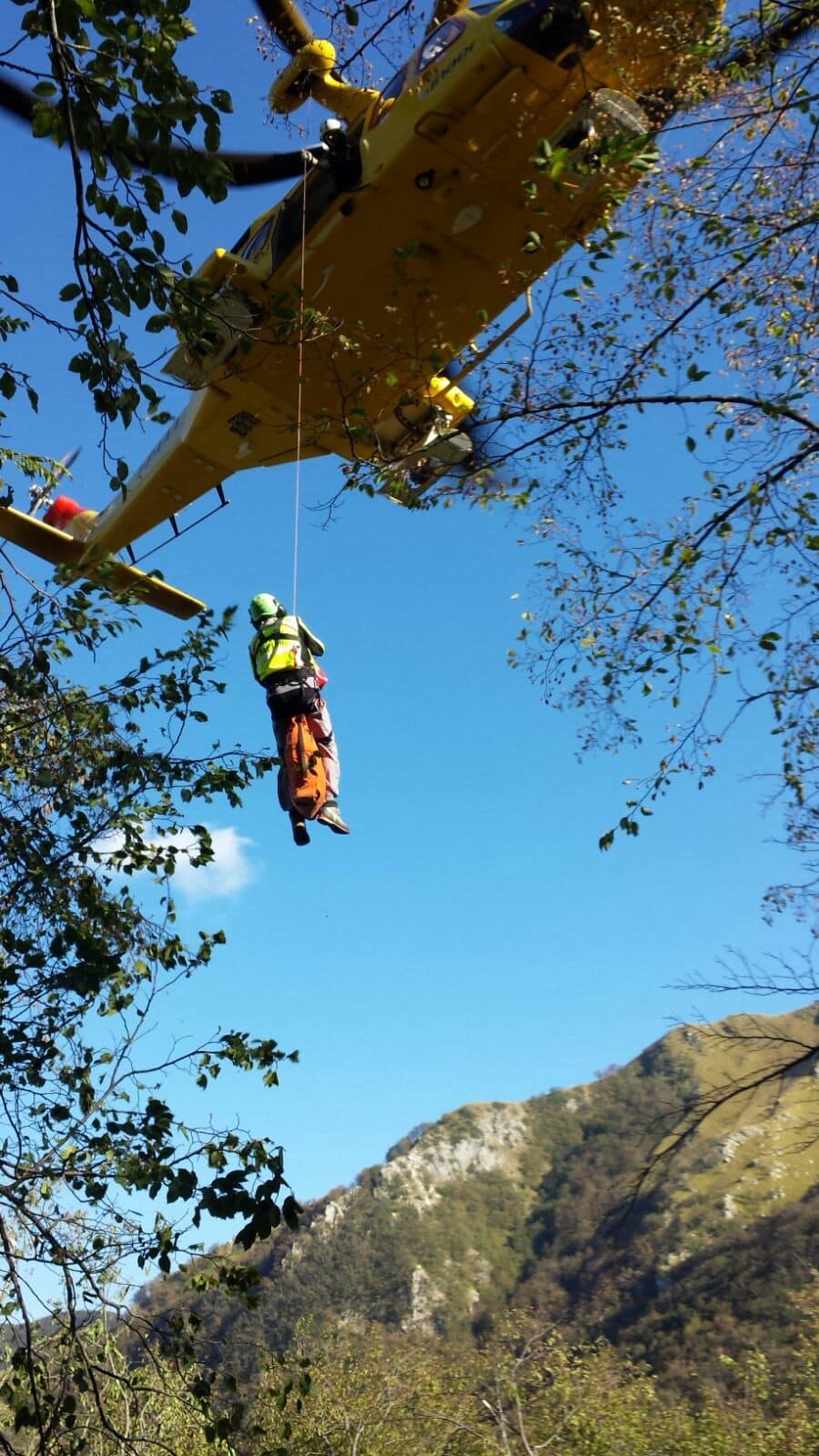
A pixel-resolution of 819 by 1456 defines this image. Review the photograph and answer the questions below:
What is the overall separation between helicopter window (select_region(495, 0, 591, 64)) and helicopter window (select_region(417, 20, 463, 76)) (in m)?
0.44

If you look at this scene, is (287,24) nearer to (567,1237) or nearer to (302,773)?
(302,773)

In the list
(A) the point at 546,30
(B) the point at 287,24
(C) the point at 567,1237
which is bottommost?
(A) the point at 546,30

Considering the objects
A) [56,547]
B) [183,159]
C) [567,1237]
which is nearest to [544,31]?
[183,159]

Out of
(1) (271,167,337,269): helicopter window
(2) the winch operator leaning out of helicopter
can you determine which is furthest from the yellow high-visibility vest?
(1) (271,167,337,269): helicopter window

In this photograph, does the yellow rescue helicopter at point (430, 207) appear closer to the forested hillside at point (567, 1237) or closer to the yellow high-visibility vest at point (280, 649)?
the yellow high-visibility vest at point (280, 649)

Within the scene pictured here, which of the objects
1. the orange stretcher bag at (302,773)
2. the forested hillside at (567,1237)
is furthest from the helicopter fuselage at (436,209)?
the forested hillside at (567,1237)

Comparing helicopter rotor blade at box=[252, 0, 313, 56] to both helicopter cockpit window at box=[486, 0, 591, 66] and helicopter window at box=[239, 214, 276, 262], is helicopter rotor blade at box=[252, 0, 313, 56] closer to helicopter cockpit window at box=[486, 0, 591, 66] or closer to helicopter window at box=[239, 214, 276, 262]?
helicopter window at box=[239, 214, 276, 262]

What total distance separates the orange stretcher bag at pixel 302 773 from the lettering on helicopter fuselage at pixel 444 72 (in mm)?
3724

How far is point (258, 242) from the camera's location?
7.93m

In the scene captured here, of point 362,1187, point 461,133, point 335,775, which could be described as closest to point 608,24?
point 461,133

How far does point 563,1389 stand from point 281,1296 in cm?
4206

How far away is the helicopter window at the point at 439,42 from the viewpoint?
22.1 feet

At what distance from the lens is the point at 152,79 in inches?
141

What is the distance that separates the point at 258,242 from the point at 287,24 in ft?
5.74
